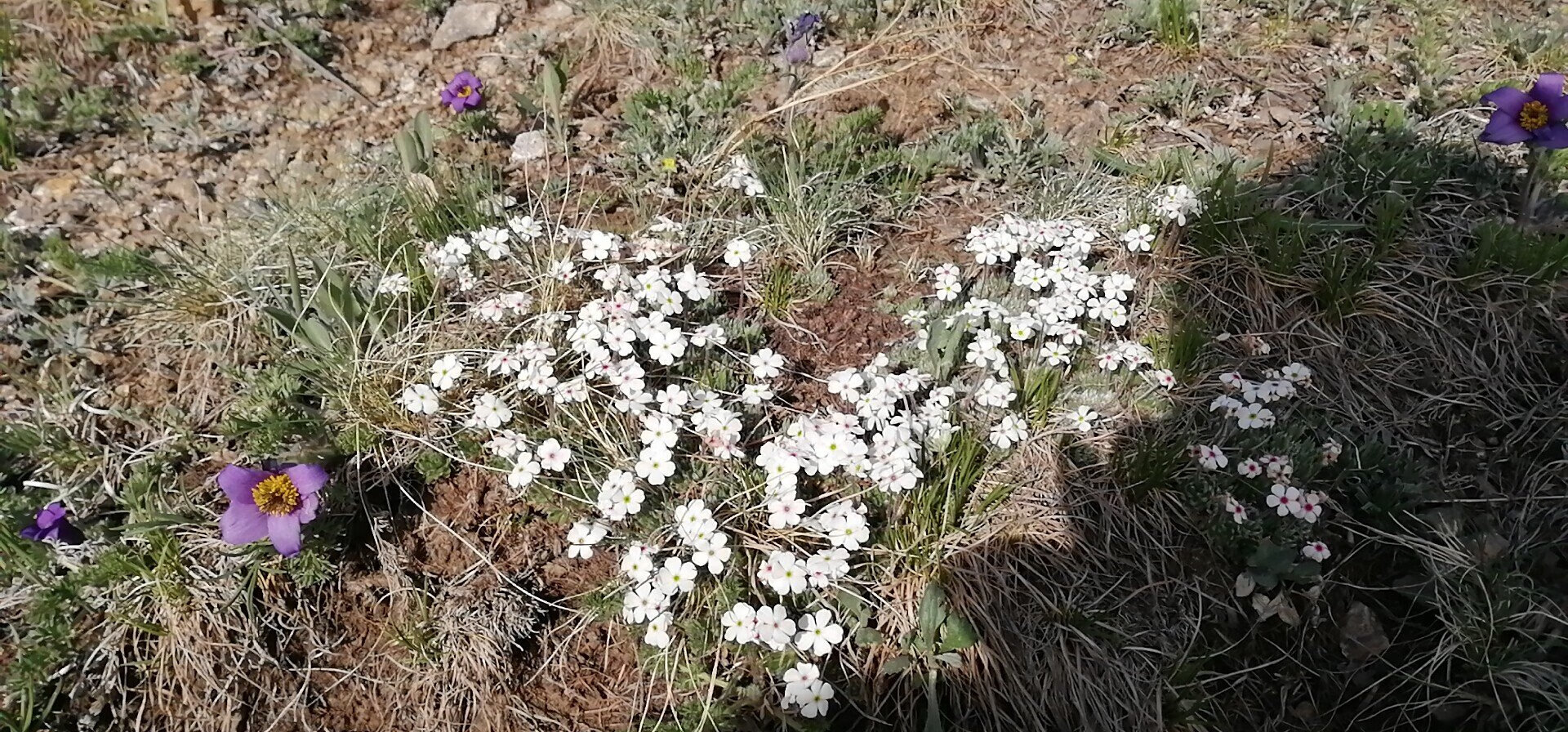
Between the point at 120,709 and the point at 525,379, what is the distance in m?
1.34

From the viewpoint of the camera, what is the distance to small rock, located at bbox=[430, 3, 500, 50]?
14.8 feet

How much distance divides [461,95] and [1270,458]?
339 cm

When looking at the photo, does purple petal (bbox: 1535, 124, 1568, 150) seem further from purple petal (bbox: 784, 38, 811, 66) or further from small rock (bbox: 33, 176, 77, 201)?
small rock (bbox: 33, 176, 77, 201)

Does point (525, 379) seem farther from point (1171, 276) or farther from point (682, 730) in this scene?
point (1171, 276)

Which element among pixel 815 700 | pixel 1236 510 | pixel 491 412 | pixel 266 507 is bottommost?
pixel 815 700

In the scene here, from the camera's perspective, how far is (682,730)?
2.36 metres

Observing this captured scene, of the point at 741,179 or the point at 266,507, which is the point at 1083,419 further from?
the point at 266,507

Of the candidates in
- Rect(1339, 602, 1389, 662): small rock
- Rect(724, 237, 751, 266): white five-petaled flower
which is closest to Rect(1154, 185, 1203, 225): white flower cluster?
Rect(1339, 602, 1389, 662): small rock

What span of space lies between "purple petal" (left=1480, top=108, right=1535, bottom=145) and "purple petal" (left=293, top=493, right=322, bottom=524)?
3843mm

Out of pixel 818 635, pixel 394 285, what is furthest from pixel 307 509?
pixel 818 635

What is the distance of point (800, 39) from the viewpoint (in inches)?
165

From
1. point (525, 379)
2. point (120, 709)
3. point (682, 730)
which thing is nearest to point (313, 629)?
point (120, 709)

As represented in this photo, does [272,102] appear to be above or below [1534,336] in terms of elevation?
above

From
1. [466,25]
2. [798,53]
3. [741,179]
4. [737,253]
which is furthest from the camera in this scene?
[466,25]
